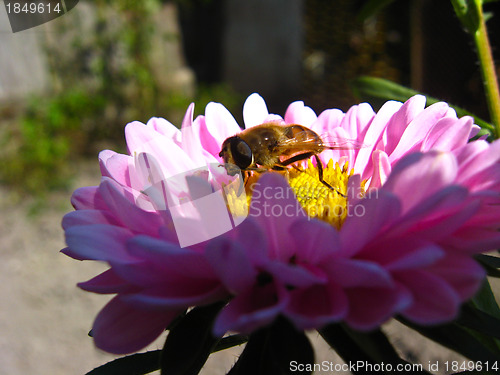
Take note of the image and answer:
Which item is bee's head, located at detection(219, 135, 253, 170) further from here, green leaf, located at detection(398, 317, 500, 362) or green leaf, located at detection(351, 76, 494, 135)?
green leaf, located at detection(398, 317, 500, 362)

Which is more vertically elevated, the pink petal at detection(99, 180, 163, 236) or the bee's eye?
the pink petal at detection(99, 180, 163, 236)

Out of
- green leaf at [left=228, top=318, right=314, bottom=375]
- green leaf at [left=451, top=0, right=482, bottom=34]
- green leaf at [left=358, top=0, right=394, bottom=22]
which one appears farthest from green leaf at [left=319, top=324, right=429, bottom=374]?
green leaf at [left=358, top=0, right=394, bottom=22]

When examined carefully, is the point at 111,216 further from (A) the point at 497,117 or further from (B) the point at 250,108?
(A) the point at 497,117

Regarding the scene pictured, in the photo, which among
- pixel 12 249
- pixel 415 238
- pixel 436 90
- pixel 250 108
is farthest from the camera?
pixel 436 90

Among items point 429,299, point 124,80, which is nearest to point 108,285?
point 429,299

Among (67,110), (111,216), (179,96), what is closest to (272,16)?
(179,96)

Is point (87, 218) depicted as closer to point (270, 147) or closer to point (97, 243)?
point (97, 243)

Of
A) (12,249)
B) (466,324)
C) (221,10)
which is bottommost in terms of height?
(12,249)
